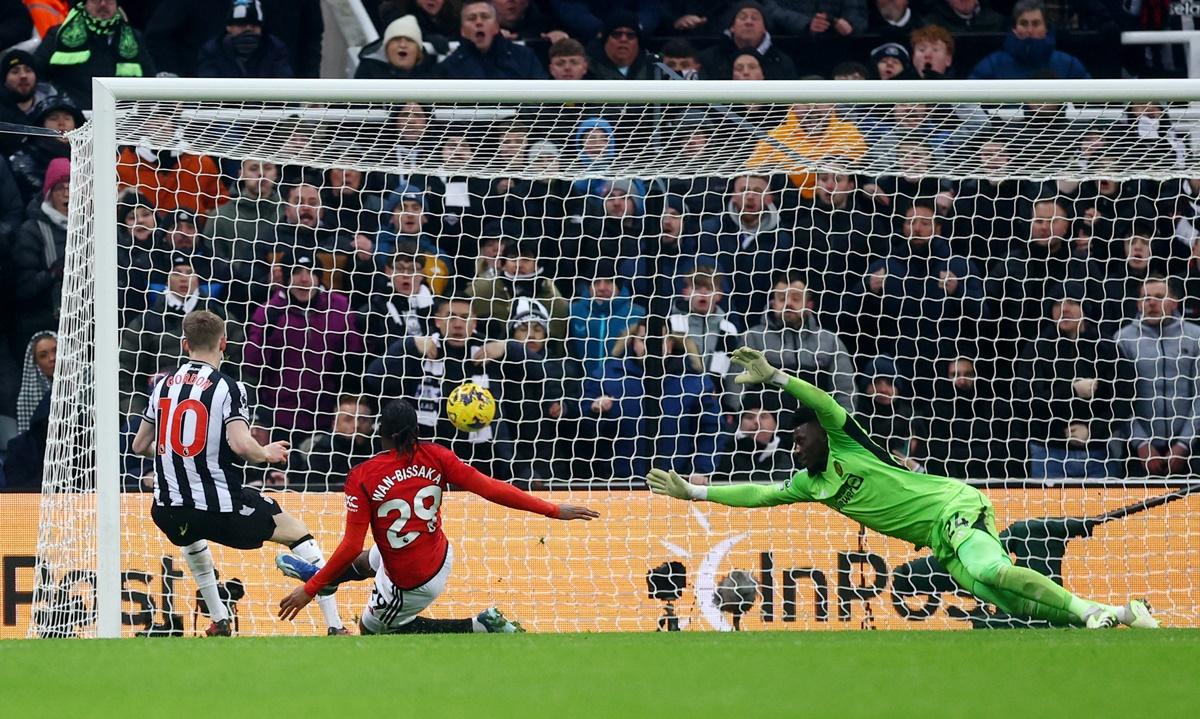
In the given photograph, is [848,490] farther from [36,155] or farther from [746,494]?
[36,155]

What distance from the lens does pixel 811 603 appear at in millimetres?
8156

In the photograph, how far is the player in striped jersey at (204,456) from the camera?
7.14 m

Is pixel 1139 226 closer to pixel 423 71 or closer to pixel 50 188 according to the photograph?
pixel 423 71

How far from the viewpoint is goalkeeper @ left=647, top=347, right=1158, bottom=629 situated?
22.6ft

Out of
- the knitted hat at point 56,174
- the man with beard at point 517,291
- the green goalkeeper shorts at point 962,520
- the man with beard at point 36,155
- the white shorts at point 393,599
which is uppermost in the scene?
the man with beard at point 36,155

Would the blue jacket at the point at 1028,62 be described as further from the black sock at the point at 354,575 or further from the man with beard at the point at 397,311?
the black sock at the point at 354,575

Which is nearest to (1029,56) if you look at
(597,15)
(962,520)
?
(597,15)

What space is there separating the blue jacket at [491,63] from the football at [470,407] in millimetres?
3632

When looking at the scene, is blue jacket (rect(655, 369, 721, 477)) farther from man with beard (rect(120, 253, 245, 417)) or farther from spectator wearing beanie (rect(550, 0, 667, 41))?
spectator wearing beanie (rect(550, 0, 667, 41))

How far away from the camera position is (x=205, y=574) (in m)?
7.40

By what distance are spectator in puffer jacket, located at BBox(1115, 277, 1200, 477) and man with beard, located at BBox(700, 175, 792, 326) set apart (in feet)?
7.12

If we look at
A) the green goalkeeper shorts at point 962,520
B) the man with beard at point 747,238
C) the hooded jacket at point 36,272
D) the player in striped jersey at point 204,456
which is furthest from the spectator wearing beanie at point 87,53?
the green goalkeeper shorts at point 962,520

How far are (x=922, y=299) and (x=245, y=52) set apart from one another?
494 cm

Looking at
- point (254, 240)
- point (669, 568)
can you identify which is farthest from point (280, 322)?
point (669, 568)
